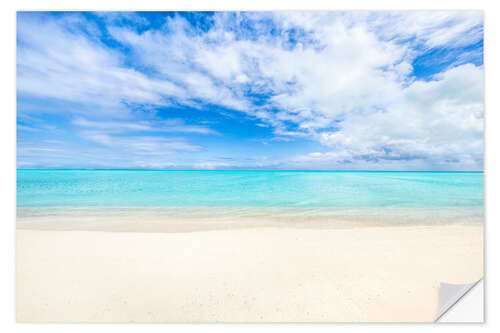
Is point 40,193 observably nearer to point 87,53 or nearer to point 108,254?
point 108,254

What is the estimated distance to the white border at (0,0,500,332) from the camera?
5.47 feet

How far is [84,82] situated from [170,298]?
2405 mm

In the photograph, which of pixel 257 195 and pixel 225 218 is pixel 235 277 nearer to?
pixel 225 218

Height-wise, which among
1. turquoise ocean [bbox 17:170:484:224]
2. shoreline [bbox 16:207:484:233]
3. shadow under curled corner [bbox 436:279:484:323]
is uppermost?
turquoise ocean [bbox 17:170:484:224]

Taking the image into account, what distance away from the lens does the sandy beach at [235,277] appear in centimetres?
165

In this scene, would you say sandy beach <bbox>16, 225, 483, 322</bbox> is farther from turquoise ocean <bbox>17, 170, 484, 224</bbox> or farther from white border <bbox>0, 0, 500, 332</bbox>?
turquoise ocean <bbox>17, 170, 484, 224</bbox>

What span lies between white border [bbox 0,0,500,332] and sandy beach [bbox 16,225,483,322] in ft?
0.26

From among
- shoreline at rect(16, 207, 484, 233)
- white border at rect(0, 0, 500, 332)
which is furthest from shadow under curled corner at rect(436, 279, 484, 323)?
shoreline at rect(16, 207, 484, 233)

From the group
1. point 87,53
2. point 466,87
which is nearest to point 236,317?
point 87,53
